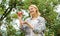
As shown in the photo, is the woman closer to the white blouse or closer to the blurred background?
A: the white blouse

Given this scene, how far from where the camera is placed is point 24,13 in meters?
6.09

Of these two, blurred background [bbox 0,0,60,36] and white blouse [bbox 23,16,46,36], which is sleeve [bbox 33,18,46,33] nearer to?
white blouse [bbox 23,16,46,36]

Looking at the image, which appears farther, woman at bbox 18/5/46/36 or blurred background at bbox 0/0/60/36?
blurred background at bbox 0/0/60/36

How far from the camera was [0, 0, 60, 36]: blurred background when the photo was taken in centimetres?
596

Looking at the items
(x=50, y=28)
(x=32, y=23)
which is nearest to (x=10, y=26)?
(x=50, y=28)

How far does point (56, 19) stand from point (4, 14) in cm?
131

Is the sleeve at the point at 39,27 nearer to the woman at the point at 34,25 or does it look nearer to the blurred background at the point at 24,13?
the woman at the point at 34,25

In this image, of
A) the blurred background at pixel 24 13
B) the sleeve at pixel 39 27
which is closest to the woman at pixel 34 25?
the sleeve at pixel 39 27

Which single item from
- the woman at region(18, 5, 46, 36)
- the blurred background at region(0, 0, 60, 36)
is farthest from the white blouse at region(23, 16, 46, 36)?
the blurred background at region(0, 0, 60, 36)

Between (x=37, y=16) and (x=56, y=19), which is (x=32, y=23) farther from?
(x=56, y=19)

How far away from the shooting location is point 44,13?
605cm

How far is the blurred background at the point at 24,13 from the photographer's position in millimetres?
5965

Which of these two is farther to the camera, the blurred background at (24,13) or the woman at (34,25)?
the blurred background at (24,13)

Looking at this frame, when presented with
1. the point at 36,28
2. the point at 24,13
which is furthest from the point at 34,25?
the point at 24,13
